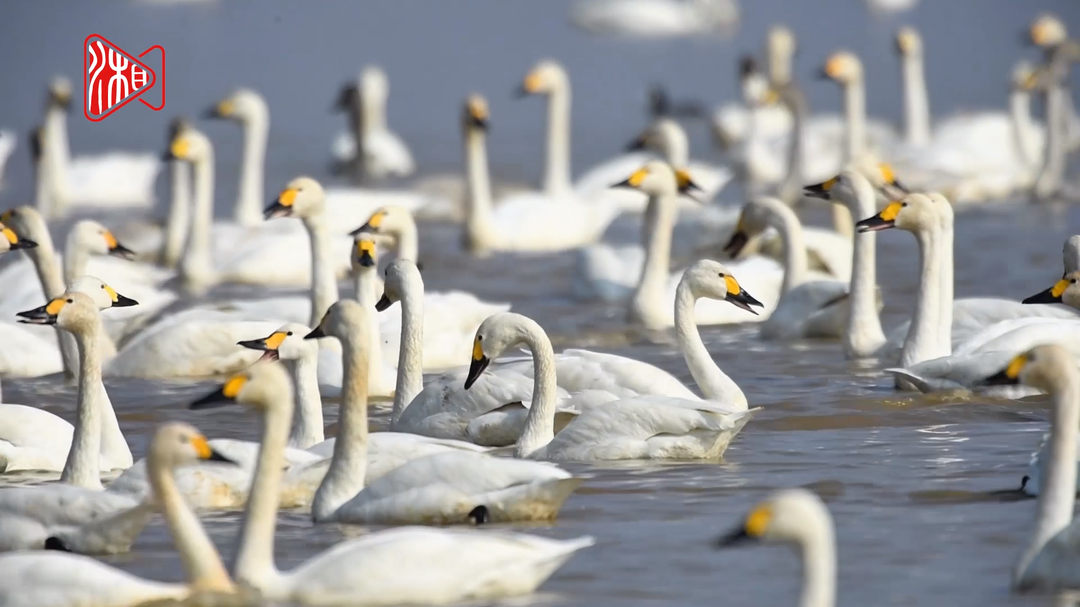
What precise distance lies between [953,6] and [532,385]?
1573 inches

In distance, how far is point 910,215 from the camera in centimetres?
1116

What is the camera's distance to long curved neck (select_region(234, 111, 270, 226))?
60.7 ft

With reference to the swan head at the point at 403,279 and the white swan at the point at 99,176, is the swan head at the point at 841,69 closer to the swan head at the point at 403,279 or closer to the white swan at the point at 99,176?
the white swan at the point at 99,176

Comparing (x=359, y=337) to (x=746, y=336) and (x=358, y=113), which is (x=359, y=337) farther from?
(x=358, y=113)

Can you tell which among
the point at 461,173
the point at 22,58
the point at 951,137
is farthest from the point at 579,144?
the point at 22,58

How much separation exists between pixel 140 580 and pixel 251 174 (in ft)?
40.5

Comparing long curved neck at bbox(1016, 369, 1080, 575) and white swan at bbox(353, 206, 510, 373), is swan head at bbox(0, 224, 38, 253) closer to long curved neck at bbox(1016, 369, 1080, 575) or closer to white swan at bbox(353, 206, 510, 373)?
white swan at bbox(353, 206, 510, 373)

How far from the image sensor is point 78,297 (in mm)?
8914

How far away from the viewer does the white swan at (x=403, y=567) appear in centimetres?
636

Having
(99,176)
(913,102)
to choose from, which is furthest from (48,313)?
(913,102)

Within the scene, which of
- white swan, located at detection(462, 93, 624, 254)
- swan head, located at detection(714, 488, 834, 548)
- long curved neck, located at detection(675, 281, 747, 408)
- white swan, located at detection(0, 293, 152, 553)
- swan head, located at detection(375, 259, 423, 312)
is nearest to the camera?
swan head, located at detection(714, 488, 834, 548)

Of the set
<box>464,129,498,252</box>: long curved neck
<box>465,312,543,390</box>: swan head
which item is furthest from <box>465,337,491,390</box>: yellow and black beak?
<box>464,129,498,252</box>: long curved neck

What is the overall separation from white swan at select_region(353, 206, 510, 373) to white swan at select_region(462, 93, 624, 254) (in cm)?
661

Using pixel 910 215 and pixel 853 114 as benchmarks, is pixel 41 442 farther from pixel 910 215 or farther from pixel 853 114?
pixel 853 114
